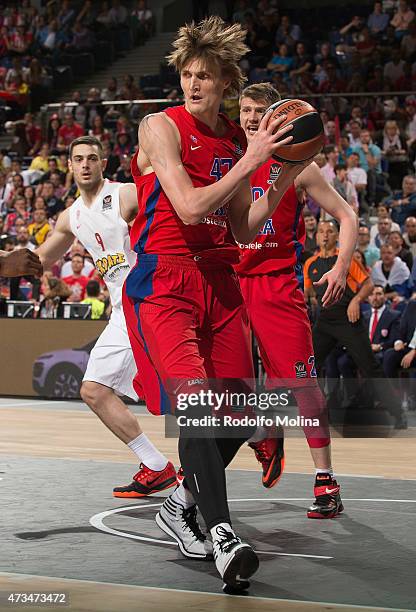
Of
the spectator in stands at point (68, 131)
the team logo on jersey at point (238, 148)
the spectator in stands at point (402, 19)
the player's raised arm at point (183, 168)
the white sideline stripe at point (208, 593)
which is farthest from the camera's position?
the spectator in stands at point (68, 131)

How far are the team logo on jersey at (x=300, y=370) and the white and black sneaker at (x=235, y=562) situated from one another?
7.10 ft

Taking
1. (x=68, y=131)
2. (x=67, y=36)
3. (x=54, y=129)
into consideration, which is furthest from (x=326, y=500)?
(x=67, y=36)

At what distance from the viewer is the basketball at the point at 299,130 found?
4762 mm

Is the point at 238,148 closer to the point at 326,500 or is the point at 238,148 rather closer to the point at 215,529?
the point at 215,529

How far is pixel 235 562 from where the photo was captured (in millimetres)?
4258

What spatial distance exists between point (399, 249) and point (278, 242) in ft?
21.8

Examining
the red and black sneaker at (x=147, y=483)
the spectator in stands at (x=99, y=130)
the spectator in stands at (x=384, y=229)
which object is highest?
the spectator in stands at (x=99, y=130)

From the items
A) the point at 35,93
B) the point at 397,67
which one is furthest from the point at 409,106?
the point at 35,93

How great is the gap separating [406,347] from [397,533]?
6342 millimetres

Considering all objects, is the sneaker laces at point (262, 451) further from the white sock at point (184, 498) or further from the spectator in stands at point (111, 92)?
the spectator in stands at point (111, 92)

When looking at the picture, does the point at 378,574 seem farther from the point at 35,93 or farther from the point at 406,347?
the point at 35,93

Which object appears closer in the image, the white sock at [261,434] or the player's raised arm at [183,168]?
the player's raised arm at [183,168]

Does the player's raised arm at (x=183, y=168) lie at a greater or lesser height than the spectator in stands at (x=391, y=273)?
greater

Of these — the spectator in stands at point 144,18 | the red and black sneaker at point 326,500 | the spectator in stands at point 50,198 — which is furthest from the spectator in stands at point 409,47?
the red and black sneaker at point 326,500
